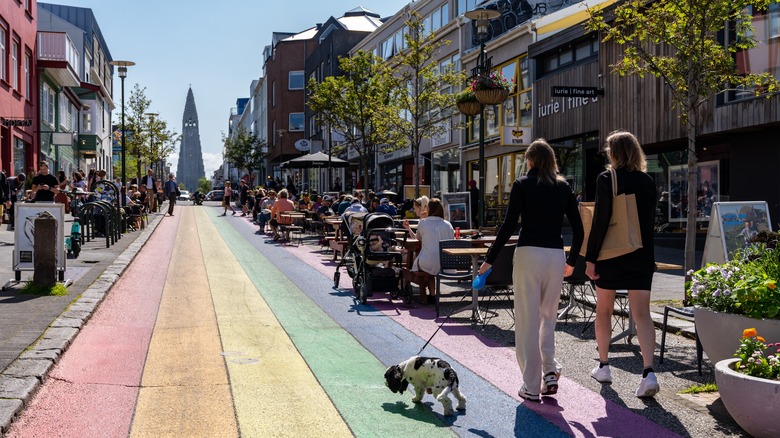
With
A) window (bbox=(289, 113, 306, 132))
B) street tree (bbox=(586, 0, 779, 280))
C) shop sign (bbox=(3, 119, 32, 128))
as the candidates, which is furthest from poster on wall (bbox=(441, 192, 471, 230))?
window (bbox=(289, 113, 306, 132))

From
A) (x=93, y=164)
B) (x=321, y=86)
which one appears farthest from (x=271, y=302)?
(x=93, y=164)

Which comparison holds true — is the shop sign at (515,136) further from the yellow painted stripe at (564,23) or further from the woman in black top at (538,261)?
the woman in black top at (538,261)

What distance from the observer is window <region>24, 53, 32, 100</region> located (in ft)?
111

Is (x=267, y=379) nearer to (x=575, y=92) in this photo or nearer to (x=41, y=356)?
(x=41, y=356)

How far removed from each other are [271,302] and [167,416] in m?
6.05

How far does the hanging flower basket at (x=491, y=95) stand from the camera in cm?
1670

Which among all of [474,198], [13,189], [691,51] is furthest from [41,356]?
[474,198]

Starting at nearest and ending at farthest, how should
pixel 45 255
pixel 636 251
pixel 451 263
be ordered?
pixel 636 251
pixel 451 263
pixel 45 255

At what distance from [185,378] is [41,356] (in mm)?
1307

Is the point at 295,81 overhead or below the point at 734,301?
overhead

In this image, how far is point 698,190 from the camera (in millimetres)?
20406

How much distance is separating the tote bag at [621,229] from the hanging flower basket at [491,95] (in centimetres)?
1047

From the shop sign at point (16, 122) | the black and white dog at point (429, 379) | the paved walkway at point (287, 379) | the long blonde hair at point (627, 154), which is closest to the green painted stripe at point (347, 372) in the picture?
the paved walkway at point (287, 379)

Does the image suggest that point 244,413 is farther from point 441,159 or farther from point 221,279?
point 441,159
